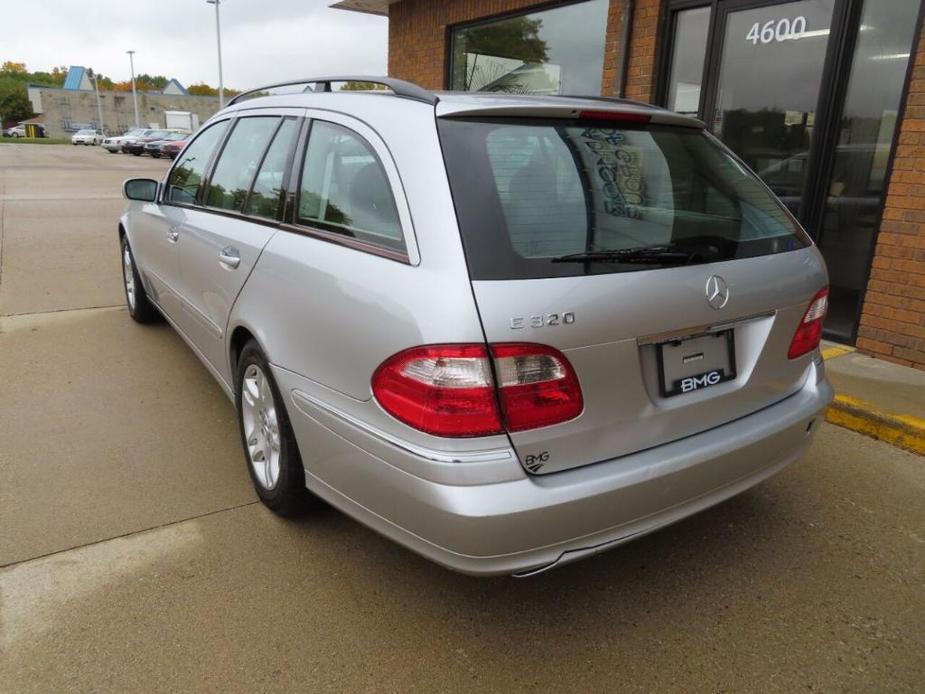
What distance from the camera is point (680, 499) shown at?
223 cm

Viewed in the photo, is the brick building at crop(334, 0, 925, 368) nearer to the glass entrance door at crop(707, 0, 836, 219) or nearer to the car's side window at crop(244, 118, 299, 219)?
the glass entrance door at crop(707, 0, 836, 219)

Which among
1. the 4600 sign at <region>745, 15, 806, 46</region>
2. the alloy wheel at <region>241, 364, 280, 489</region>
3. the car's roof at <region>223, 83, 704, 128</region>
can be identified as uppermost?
the 4600 sign at <region>745, 15, 806, 46</region>

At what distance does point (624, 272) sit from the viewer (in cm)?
209

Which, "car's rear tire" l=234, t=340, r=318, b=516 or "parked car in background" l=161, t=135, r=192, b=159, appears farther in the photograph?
"parked car in background" l=161, t=135, r=192, b=159

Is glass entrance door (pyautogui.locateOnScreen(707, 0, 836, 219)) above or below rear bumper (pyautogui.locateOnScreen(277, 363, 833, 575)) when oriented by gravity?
above

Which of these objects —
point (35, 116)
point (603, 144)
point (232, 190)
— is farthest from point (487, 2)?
point (35, 116)

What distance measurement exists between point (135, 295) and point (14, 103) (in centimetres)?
11419

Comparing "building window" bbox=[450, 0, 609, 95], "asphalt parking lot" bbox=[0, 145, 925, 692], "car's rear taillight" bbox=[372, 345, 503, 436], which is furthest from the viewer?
"building window" bbox=[450, 0, 609, 95]


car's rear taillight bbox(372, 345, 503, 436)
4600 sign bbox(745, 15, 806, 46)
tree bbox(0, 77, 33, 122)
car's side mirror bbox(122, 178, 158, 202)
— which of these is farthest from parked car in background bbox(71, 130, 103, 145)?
car's rear taillight bbox(372, 345, 503, 436)

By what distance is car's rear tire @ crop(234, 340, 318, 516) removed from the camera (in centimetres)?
266

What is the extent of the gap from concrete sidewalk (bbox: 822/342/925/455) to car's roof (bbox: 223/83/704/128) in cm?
214

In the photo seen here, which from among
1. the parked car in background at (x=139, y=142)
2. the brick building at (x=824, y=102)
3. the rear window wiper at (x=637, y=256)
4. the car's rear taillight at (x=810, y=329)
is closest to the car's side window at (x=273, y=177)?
the rear window wiper at (x=637, y=256)

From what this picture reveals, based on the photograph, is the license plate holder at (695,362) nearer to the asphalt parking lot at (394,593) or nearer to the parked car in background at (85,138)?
the asphalt parking lot at (394,593)

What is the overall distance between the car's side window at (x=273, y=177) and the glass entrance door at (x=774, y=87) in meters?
4.23
